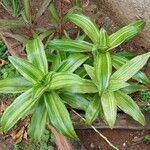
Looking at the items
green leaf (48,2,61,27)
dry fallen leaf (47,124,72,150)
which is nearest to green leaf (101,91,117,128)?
dry fallen leaf (47,124,72,150)

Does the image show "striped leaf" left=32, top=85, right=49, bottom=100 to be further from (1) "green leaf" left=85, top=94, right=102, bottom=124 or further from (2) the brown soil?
(2) the brown soil

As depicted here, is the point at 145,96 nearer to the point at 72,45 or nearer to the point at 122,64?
the point at 122,64

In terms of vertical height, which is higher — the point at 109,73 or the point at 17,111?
the point at 109,73

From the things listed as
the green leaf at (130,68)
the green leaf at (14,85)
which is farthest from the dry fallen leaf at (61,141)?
the green leaf at (130,68)

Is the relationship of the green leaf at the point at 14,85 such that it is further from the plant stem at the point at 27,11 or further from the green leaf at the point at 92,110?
the plant stem at the point at 27,11

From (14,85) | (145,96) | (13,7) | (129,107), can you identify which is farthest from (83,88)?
(13,7)

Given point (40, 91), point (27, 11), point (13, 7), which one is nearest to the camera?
point (40, 91)
